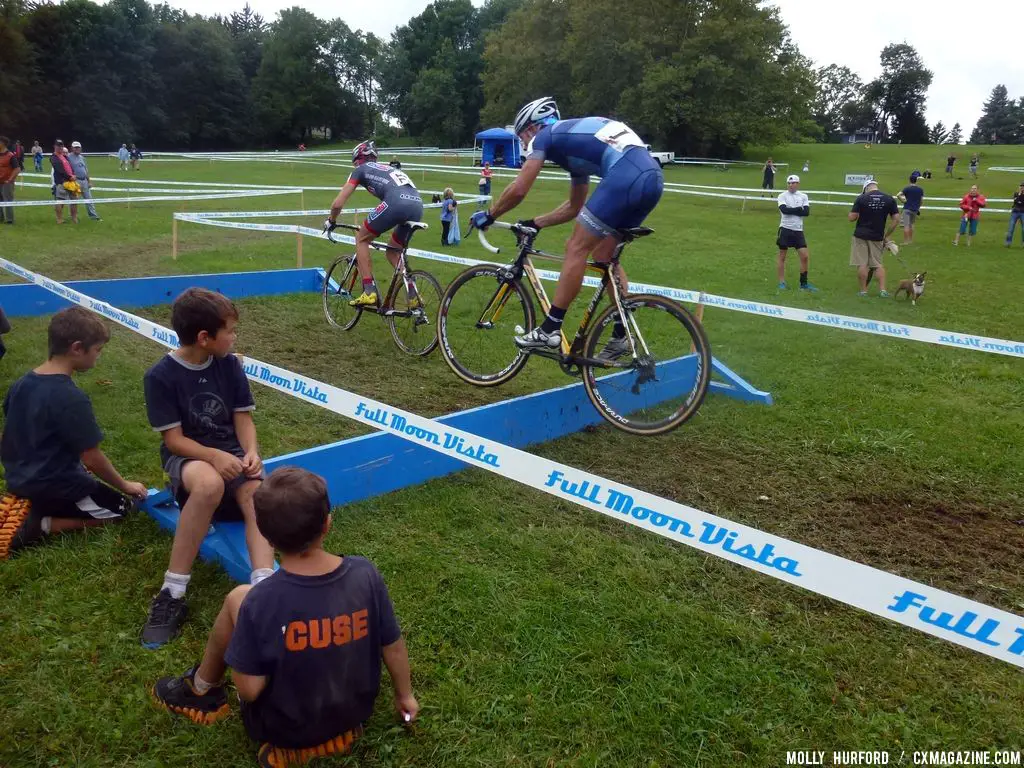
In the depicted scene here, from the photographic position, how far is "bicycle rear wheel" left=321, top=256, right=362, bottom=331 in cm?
873

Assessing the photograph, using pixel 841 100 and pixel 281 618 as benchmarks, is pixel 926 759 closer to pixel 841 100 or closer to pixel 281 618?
pixel 281 618

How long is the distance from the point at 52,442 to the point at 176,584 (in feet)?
3.96

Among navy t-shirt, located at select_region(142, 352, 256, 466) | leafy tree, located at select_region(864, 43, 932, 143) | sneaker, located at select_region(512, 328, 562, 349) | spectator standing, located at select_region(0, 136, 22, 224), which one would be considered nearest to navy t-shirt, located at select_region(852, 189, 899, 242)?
sneaker, located at select_region(512, 328, 562, 349)

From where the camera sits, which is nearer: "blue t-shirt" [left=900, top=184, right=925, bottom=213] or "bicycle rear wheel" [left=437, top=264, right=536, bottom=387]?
"bicycle rear wheel" [left=437, top=264, right=536, bottom=387]

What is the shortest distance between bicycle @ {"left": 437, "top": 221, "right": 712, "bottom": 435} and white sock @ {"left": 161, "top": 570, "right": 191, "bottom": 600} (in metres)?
2.95

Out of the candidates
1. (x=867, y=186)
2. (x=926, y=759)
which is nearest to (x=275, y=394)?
(x=926, y=759)

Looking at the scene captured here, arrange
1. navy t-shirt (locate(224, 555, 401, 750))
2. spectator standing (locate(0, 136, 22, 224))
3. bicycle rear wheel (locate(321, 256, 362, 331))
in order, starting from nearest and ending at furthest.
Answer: navy t-shirt (locate(224, 555, 401, 750))
bicycle rear wheel (locate(321, 256, 362, 331))
spectator standing (locate(0, 136, 22, 224))

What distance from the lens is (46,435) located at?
377 centimetres

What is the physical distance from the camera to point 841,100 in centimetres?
11500

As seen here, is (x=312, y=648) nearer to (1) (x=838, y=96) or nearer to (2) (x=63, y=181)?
(2) (x=63, y=181)

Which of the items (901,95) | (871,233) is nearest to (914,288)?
(871,233)

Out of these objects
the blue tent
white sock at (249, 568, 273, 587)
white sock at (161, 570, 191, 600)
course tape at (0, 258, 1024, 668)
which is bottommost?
white sock at (161, 570, 191, 600)

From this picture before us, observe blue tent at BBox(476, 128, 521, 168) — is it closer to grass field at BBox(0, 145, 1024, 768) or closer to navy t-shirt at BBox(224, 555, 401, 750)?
grass field at BBox(0, 145, 1024, 768)

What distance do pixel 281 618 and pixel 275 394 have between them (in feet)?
14.7
